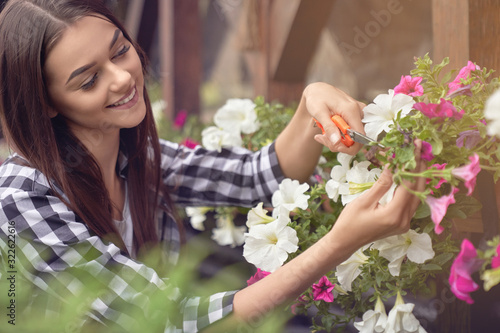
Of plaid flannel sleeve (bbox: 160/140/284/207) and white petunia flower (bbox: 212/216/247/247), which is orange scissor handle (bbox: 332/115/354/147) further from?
white petunia flower (bbox: 212/216/247/247)

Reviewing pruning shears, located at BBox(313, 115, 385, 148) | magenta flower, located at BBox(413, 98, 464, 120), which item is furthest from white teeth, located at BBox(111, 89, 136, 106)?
magenta flower, located at BBox(413, 98, 464, 120)

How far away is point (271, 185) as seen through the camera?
1.39 m

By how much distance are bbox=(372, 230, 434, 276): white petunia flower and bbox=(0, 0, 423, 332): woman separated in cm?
8

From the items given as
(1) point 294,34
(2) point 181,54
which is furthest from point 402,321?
(2) point 181,54

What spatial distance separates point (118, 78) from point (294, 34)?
3.30 ft

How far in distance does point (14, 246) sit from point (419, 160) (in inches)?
31.0

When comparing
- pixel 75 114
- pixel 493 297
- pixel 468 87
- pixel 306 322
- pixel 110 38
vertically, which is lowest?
pixel 306 322

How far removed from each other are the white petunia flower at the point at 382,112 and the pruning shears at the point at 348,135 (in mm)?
22

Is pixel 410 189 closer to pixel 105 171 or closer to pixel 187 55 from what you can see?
pixel 105 171

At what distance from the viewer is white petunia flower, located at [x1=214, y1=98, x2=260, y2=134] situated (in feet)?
5.15

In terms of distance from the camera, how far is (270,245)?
101cm

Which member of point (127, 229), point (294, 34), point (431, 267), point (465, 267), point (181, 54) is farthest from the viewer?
point (181, 54)

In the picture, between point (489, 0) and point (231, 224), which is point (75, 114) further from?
point (489, 0)

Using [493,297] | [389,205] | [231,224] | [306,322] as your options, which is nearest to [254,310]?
[389,205]
